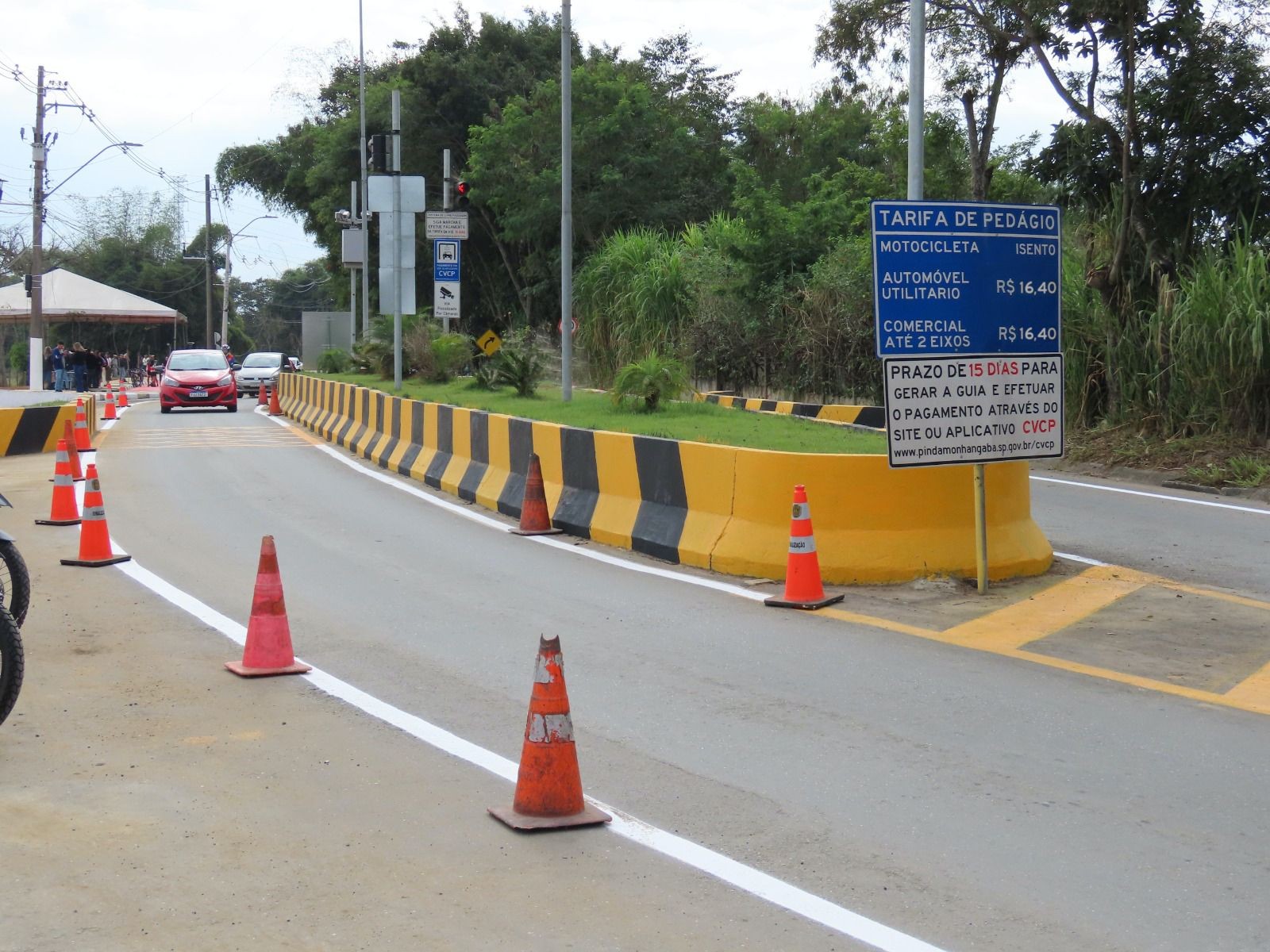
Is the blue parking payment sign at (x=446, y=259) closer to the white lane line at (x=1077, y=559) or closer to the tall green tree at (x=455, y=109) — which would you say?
the white lane line at (x=1077, y=559)

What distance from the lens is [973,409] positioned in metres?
9.88

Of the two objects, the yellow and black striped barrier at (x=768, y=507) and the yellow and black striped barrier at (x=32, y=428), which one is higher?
the yellow and black striped barrier at (x=32, y=428)

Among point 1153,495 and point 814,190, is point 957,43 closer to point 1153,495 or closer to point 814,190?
point 1153,495

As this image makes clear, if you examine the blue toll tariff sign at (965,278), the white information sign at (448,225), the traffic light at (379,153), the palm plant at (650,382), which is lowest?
the palm plant at (650,382)

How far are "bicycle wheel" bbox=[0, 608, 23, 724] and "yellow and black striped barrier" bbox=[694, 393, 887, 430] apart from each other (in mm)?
14846

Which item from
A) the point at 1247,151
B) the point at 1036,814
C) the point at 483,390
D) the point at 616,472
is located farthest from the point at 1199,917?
the point at 483,390

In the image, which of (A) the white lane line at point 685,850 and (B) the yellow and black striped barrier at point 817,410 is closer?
(A) the white lane line at point 685,850

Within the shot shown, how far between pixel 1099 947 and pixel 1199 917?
47 centimetres

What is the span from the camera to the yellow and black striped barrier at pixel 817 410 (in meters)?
23.1

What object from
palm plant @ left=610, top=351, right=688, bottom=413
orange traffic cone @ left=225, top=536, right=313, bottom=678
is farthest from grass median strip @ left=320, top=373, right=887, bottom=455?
orange traffic cone @ left=225, top=536, right=313, bottom=678

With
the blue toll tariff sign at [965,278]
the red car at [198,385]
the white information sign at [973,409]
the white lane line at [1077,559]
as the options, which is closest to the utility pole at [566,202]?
the white lane line at [1077,559]

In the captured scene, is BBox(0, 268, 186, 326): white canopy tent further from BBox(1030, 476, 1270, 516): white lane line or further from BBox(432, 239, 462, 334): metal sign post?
BBox(1030, 476, 1270, 516): white lane line

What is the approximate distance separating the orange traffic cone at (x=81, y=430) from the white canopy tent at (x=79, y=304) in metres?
29.9

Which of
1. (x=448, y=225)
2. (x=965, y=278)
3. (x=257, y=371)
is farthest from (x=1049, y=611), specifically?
(x=257, y=371)
